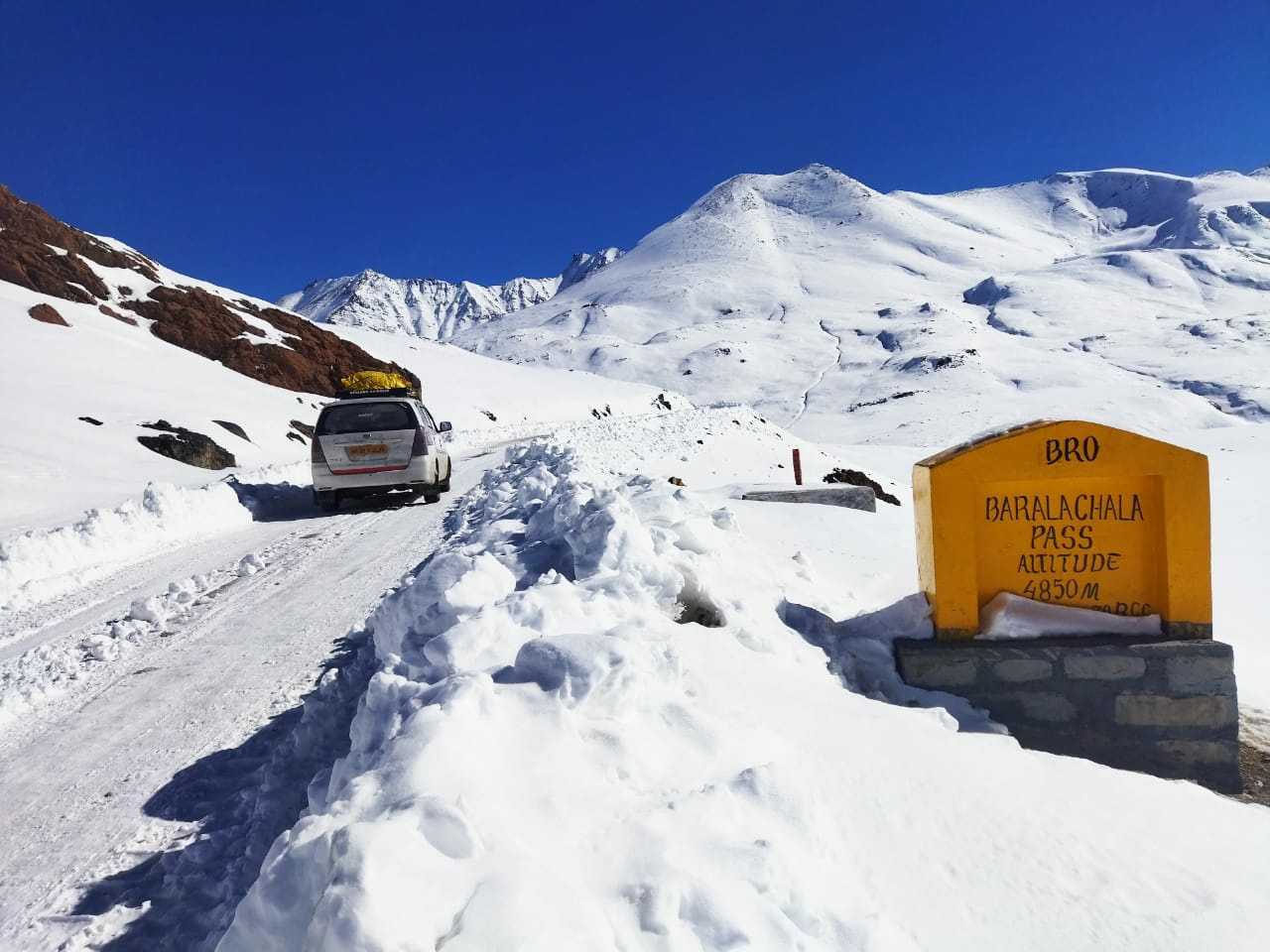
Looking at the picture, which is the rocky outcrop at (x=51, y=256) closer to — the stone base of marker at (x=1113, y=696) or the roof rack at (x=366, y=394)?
the roof rack at (x=366, y=394)

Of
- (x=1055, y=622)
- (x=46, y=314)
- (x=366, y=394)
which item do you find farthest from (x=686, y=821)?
(x=46, y=314)

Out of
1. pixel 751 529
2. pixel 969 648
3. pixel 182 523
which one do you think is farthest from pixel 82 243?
pixel 969 648

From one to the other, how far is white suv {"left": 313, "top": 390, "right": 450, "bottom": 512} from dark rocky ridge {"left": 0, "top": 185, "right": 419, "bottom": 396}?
92.7ft

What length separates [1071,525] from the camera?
15.1ft

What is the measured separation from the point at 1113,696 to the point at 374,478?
907 centimetres

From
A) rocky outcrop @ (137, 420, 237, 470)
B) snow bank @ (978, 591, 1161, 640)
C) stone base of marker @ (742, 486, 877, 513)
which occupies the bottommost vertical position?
snow bank @ (978, 591, 1161, 640)

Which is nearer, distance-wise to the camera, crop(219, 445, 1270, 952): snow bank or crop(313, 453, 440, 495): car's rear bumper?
crop(219, 445, 1270, 952): snow bank

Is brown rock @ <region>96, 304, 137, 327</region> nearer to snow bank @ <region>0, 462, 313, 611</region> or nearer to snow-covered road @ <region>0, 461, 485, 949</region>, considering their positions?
snow bank @ <region>0, 462, 313, 611</region>

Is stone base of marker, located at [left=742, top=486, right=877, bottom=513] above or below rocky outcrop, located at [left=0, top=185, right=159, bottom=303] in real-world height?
below

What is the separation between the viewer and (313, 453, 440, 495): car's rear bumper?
11078 millimetres

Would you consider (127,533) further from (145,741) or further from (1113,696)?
(1113,696)

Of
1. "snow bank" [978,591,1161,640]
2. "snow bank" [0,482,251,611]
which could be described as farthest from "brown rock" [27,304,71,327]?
"snow bank" [978,591,1161,640]

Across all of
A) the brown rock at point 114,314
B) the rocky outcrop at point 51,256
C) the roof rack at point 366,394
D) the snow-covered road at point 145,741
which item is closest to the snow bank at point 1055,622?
the snow-covered road at point 145,741

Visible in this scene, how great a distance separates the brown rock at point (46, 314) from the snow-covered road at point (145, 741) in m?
28.5
